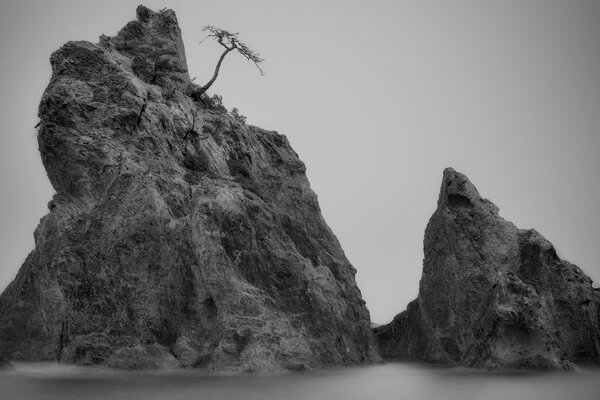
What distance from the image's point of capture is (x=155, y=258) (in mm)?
30828

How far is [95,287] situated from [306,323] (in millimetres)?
11558

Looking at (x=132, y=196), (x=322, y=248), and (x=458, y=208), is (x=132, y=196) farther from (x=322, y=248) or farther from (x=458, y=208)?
(x=458, y=208)

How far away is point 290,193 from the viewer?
41.3 metres

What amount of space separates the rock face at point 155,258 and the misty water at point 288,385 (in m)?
1.97

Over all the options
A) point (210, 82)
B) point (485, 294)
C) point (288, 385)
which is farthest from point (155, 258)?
point (485, 294)

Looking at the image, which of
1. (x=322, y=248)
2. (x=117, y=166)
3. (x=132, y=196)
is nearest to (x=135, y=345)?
(x=132, y=196)

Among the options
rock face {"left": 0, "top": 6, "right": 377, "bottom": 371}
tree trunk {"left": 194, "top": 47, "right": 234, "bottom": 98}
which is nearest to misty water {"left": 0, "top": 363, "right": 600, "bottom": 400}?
rock face {"left": 0, "top": 6, "right": 377, "bottom": 371}

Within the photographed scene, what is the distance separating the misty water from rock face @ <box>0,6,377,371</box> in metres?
1.97

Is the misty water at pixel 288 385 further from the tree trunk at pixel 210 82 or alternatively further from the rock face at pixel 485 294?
the tree trunk at pixel 210 82

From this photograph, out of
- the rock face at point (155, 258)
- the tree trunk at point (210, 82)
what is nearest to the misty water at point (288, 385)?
the rock face at point (155, 258)

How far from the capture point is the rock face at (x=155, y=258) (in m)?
28.7

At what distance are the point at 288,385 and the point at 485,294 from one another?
1797 cm

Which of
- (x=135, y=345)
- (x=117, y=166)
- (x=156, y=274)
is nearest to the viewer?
(x=135, y=345)

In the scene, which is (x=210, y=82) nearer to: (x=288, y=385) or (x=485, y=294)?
(x=485, y=294)
